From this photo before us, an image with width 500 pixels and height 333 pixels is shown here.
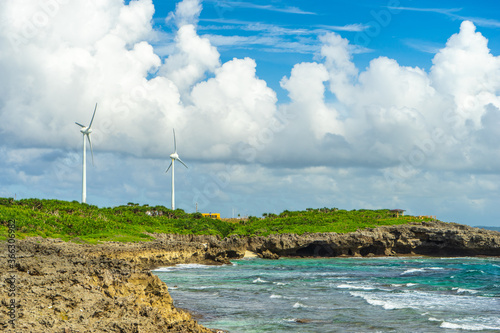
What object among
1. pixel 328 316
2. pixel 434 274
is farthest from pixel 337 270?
pixel 328 316

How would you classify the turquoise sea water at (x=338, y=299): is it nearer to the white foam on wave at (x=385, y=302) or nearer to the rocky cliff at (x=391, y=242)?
the white foam on wave at (x=385, y=302)

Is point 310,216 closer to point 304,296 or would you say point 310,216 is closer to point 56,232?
point 56,232

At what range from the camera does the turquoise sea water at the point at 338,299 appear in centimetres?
2731

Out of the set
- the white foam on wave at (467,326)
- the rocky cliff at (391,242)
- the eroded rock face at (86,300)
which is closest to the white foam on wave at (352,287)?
the white foam on wave at (467,326)

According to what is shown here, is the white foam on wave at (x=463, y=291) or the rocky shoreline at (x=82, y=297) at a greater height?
the rocky shoreline at (x=82, y=297)

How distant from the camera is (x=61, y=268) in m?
23.6

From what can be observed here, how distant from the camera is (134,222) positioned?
87562mm

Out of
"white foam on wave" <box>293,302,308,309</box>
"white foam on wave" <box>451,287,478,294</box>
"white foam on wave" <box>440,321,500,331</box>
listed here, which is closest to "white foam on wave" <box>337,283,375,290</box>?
"white foam on wave" <box>451,287,478,294</box>

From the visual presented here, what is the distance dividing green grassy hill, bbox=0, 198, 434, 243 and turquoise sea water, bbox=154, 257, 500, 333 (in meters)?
16.7

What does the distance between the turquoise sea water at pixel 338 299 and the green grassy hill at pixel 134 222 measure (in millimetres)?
16741

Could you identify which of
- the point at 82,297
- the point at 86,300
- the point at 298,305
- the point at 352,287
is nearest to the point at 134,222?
the point at 352,287

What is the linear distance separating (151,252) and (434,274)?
32487 mm

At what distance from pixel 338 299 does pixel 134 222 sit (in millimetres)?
57153

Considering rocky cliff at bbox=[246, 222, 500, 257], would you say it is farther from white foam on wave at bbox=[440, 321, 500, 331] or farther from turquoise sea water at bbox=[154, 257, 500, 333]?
white foam on wave at bbox=[440, 321, 500, 331]
